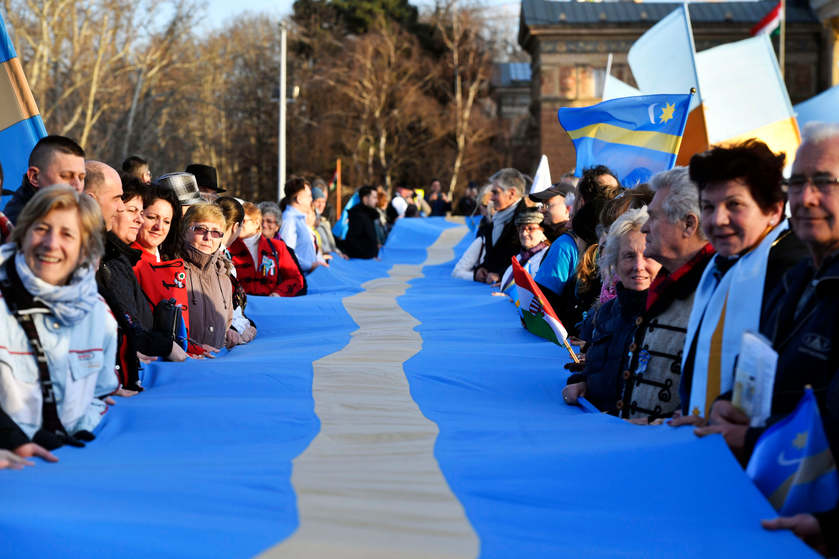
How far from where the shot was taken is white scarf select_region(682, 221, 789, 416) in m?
3.73

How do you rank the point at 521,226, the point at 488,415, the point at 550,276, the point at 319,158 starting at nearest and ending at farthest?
the point at 488,415, the point at 550,276, the point at 521,226, the point at 319,158

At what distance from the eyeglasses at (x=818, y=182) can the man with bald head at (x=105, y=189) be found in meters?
3.46

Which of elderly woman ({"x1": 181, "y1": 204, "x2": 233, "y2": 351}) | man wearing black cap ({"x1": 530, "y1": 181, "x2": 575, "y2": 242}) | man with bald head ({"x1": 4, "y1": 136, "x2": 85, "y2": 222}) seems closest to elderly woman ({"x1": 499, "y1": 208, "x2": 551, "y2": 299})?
man wearing black cap ({"x1": 530, "y1": 181, "x2": 575, "y2": 242})

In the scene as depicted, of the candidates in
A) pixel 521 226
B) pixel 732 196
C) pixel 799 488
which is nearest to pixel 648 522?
pixel 799 488

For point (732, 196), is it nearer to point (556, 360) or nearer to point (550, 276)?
point (556, 360)

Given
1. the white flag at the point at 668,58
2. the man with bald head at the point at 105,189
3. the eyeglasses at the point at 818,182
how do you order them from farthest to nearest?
the white flag at the point at 668,58, the man with bald head at the point at 105,189, the eyeglasses at the point at 818,182

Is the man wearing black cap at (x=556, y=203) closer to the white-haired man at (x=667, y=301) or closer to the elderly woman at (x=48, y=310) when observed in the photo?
the white-haired man at (x=667, y=301)

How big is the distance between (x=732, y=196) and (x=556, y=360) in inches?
103

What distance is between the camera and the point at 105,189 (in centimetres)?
561

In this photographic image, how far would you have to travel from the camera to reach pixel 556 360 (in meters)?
6.38

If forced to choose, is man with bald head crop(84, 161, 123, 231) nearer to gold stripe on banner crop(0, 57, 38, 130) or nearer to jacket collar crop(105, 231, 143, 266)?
jacket collar crop(105, 231, 143, 266)

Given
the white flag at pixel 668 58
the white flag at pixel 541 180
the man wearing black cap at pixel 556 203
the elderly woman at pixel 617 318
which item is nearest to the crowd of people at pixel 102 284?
the elderly woman at pixel 617 318

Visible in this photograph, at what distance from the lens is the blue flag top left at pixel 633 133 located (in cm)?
947

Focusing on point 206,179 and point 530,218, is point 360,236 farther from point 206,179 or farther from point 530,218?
point 530,218
